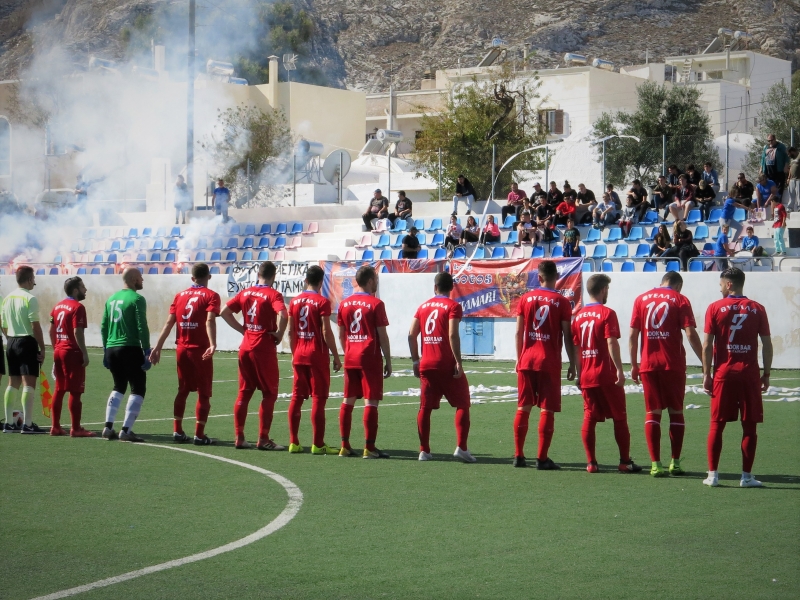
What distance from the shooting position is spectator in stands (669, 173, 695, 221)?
83.9ft

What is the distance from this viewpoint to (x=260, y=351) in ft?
37.8

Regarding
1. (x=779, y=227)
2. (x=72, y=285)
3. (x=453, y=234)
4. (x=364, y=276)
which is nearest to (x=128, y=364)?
(x=72, y=285)

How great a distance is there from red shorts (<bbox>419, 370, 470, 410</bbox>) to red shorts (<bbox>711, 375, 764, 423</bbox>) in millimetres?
2670

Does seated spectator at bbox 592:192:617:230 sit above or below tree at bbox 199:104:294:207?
below

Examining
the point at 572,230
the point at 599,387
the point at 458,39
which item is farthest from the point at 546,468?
the point at 458,39

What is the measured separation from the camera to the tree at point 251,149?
132 feet

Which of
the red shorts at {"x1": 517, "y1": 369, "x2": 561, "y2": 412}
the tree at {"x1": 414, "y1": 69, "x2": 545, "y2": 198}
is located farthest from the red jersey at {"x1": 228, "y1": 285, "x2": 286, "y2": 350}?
the tree at {"x1": 414, "y1": 69, "x2": 545, "y2": 198}

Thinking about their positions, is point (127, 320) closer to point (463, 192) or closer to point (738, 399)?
point (738, 399)

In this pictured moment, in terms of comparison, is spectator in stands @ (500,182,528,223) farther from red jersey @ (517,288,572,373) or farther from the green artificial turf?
red jersey @ (517,288,572,373)

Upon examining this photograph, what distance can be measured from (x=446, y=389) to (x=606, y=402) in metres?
1.74

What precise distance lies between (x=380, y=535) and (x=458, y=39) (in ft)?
415

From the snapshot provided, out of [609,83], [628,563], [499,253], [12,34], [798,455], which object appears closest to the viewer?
[628,563]

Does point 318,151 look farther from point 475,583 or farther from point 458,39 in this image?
point 458,39

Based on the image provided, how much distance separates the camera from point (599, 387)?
9.68 metres
